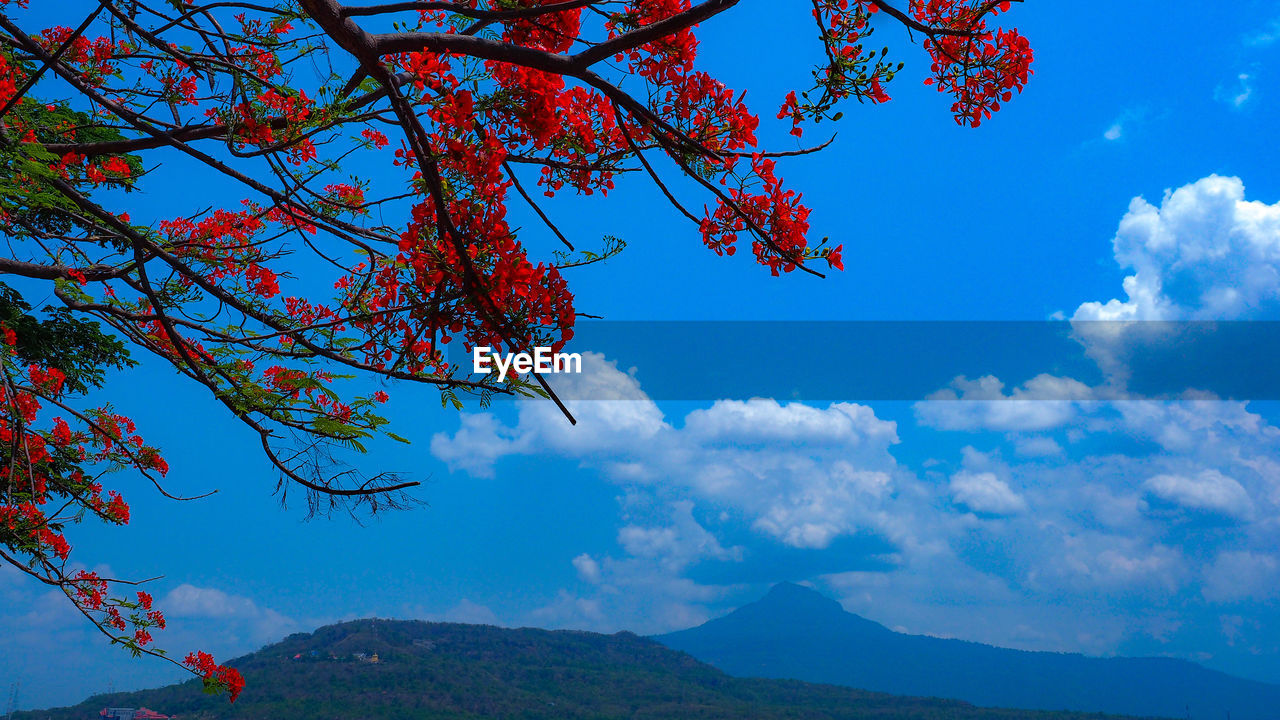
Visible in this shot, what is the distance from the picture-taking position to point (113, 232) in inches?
196

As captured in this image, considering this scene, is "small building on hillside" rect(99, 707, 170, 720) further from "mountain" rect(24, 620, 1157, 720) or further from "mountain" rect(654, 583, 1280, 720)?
"mountain" rect(654, 583, 1280, 720)

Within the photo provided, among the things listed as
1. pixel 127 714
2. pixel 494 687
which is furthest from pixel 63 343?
pixel 494 687

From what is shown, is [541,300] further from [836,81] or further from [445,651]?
[445,651]

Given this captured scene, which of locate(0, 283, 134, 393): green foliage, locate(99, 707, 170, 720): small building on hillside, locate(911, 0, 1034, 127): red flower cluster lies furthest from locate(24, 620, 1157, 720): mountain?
locate(911, 0, 1034, 127): red flower cluster

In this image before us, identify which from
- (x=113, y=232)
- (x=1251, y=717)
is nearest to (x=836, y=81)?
(x=113, y=232)

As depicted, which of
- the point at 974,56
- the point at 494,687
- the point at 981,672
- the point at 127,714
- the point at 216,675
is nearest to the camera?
the point at 974,56

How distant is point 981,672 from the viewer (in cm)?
10188

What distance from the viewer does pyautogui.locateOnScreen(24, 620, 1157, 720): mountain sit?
30.5m

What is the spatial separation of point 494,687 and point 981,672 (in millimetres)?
88578

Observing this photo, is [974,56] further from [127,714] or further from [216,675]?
[127,714]

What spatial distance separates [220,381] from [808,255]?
323 centimetres

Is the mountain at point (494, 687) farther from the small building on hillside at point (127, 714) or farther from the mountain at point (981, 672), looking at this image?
the mountain at point (981, 672)

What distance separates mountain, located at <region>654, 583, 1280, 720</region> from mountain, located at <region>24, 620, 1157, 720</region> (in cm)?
3941

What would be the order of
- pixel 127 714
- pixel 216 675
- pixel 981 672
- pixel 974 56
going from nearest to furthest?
pixel 974 56, pixel 216 675, pixel 127 714, pixel 981 672
